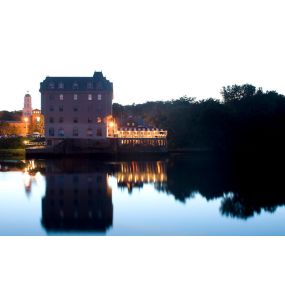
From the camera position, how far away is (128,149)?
4662 cm

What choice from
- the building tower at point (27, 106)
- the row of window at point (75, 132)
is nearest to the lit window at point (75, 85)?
the row of window at point (75, 132)

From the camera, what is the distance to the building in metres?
48.4

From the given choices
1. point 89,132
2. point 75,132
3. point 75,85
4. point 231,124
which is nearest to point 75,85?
point 75,85

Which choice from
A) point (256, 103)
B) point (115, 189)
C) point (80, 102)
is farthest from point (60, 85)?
point (115, 189)

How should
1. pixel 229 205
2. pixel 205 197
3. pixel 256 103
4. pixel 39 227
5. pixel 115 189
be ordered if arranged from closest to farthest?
pixel 39 227 < pixel 229 205 < pixel 205 197 < pixel 115 189 < pixel 256 103

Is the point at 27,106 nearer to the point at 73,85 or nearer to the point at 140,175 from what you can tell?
the point at 73,85

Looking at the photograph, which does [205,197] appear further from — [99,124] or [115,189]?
[99,124]

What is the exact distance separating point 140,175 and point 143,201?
961 cm

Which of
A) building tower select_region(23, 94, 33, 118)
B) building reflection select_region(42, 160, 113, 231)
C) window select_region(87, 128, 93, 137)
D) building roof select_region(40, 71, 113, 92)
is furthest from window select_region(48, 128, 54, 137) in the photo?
building tower select_region(23, 94, 33, 118)

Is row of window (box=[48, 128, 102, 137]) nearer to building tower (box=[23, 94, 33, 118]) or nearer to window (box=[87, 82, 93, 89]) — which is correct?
window (box=[87, 82, 93, 89])

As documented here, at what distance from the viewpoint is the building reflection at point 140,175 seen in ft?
85.5

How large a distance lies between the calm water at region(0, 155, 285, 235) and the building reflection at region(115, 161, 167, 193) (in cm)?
6

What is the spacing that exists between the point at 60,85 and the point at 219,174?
24.7 meters

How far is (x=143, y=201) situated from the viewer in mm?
21016
